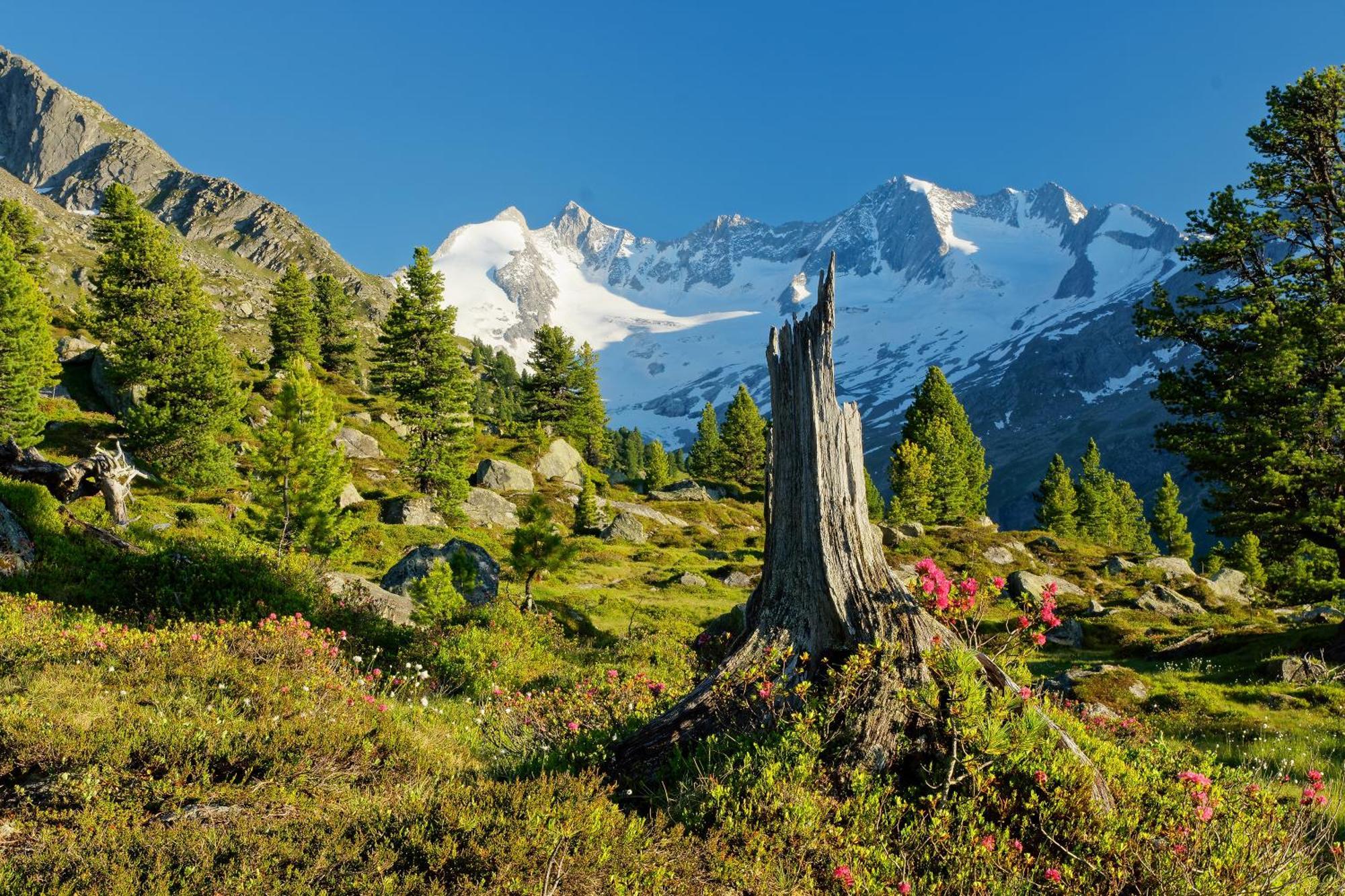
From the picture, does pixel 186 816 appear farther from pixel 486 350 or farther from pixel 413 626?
pixel 486 350

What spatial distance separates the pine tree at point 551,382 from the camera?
66.6 m

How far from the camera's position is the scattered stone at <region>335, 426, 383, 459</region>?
50438 mm

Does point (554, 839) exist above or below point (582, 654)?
above

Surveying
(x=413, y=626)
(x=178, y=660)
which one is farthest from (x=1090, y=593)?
(x=178, y=660)

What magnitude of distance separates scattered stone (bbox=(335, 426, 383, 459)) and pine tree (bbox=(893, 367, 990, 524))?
43651 mm

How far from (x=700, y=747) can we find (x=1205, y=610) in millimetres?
36795

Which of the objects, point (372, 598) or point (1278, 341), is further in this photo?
point (372, 598)

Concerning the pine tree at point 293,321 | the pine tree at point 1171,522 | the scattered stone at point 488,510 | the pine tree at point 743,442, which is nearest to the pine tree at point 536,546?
the scattered stone at point 488,510

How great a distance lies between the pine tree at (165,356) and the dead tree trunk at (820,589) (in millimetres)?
36178

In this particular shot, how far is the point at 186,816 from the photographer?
5.01 m

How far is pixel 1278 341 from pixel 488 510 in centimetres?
4030

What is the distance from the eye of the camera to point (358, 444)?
51.6 metres

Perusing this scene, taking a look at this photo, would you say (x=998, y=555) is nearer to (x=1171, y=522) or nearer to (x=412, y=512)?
(x=412, y=512)

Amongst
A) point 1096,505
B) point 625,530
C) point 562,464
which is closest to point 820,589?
point 625,530
